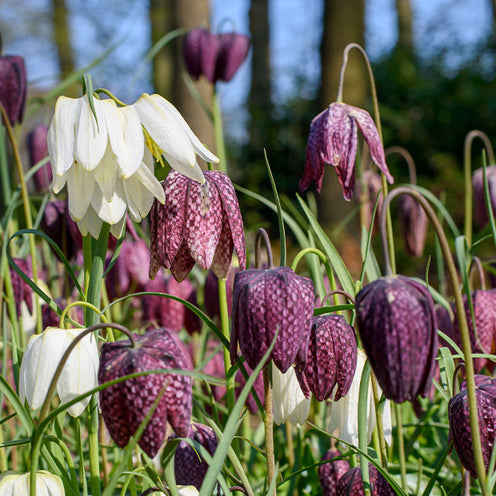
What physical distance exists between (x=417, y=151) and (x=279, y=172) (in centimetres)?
154

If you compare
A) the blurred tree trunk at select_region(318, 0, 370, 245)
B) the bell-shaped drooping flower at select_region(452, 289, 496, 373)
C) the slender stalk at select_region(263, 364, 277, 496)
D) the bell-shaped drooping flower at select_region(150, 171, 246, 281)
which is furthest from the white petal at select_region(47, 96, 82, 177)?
the blurred tree trunk at select_region(318, 0, 370, 245)

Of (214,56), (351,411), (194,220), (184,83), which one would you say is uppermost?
(184,83)

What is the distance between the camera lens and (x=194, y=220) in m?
0.97

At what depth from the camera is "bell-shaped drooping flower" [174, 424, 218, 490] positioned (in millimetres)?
1060

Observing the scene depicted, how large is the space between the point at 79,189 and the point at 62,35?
36.2 feet

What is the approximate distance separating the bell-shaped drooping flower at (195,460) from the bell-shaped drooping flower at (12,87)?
2.89 ft

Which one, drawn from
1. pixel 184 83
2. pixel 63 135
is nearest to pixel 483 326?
pixel 63 135

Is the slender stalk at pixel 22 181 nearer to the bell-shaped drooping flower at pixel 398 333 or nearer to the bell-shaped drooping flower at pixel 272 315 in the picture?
the bell-shaped drooping flower at pixel 272 315

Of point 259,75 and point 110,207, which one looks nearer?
point 110,207

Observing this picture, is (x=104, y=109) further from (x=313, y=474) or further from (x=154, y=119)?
(x=313, y=474)

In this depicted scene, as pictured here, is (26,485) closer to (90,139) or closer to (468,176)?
(90,139)

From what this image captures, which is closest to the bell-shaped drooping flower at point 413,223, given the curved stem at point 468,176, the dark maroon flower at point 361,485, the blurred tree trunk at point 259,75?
the curved stem at point 468,176

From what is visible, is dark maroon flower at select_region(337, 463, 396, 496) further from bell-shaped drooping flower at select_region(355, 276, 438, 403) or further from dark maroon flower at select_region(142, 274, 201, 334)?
dark maroon flower at select_region(142, 274, 201, 334)

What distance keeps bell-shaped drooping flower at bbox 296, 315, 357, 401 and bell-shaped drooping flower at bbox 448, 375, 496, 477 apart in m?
0.15
